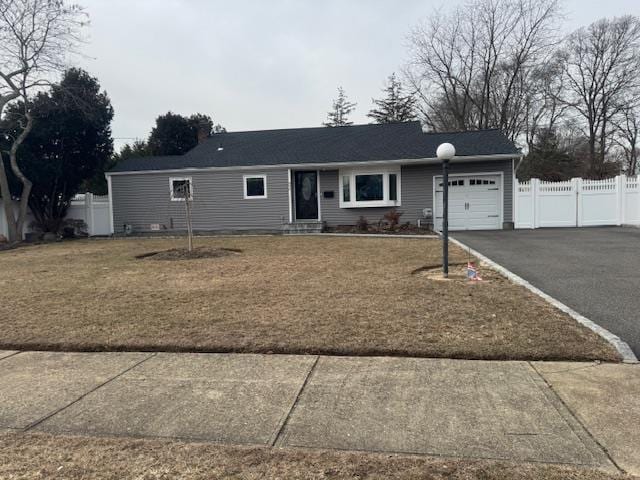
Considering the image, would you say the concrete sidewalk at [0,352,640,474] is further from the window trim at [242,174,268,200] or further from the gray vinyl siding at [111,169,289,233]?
the window trim at [242,174,268,200]

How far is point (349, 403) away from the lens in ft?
10.6

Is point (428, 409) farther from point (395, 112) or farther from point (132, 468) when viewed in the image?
point (395, 112)

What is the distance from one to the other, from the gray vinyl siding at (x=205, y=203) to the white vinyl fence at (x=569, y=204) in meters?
9.11

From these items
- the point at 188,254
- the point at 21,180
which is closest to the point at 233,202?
the point at 188,254

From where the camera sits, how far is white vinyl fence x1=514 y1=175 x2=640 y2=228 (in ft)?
55.3

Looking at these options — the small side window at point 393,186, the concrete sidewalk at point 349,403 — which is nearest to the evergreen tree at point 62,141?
the small side window at point 393,186

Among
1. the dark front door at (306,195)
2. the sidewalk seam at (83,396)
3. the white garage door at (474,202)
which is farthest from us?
the dark front door at (306,195)

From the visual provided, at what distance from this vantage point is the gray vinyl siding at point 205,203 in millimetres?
18188

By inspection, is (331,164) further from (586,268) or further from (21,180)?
(21,180)

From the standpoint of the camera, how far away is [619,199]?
54.8 ft

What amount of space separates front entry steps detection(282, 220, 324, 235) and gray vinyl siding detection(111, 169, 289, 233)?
0.72 metres

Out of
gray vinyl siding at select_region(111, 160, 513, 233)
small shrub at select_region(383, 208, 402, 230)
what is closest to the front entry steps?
gray vinyl siding at select_region(111, 160, 513, 233)

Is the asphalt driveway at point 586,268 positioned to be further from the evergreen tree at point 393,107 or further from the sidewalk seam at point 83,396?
the evergreen tree at point 393,107

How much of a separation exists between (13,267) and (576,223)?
1800 cm
